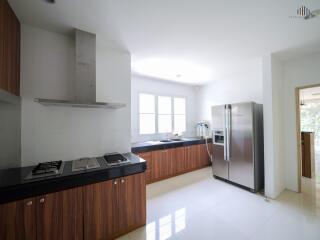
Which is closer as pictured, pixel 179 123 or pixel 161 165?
pixel 161 165

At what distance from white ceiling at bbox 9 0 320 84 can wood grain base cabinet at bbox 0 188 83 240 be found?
1970mm

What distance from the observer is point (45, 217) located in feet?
4.59

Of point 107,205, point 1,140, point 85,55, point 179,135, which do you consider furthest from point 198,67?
point 1,140

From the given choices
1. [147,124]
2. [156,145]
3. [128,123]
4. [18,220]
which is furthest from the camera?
[147,124]

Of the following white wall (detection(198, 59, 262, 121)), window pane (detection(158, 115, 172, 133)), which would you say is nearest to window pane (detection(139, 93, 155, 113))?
window pane (detection(158, 115, 172, 133))

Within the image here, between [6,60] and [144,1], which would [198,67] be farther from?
[6,60]

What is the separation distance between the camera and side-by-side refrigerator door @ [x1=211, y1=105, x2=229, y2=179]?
3.35 m

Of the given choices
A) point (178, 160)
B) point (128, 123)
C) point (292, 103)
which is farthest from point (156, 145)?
point (292, 103)

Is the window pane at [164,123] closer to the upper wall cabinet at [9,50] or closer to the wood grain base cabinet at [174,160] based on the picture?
the wood grain base cabinet at [174,160]

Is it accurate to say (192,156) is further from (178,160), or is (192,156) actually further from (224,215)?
(224,215)

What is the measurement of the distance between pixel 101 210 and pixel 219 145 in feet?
9.15

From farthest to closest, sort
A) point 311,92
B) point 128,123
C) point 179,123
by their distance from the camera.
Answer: point 311,92
point 179,123
point 128,123

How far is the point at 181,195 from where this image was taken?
284 cm

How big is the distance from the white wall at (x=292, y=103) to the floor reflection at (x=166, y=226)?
244 cm
